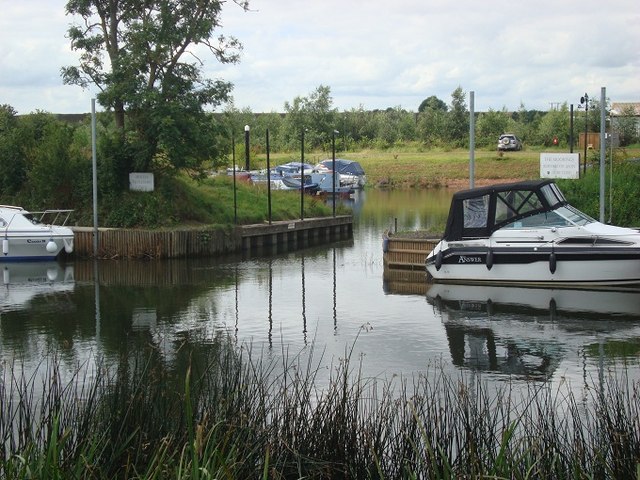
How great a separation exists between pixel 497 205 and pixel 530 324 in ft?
15.4

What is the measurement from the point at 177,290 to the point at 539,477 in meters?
18.4

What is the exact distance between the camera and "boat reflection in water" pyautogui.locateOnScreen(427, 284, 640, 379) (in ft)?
55.6

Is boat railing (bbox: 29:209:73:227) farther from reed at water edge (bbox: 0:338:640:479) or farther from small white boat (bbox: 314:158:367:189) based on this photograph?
small white boat (bbox: 314:158:367:189)

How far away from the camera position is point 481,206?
79.3 ft

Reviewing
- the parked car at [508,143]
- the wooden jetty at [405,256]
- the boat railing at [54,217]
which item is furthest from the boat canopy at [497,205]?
the parked car at [508,143]

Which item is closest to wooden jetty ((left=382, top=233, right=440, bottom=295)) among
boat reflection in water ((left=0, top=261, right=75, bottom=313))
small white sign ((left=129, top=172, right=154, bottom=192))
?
boat reflection in water ((left=0, top=261, right=75, bottom=313))

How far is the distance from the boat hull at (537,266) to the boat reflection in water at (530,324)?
253mm

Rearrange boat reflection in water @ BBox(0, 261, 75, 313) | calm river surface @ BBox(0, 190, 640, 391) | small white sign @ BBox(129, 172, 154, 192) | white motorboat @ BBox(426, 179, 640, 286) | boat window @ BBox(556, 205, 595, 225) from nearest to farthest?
calm river surface @ BBox(0, 190, 640, 391), white motorboat @ BBox(426, 179, 640, 286), boat window @ BBox(556, 205, 595, 225), boat reflection in water @ BBox(0, 261, 75, 313), small white sign @ BBox(129, 172, 154, 192)

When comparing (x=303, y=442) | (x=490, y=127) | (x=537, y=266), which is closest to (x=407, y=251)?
(x=537, y=266)

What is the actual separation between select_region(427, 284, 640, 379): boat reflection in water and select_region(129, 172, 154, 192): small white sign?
41.4 ft

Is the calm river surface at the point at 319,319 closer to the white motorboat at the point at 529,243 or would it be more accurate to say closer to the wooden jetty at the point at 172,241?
the white motorboat at the point at 529,243

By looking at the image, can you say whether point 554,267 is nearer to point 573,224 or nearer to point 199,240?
point 573,224

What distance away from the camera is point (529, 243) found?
2361 centimetres

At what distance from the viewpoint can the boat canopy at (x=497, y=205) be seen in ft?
77.7
